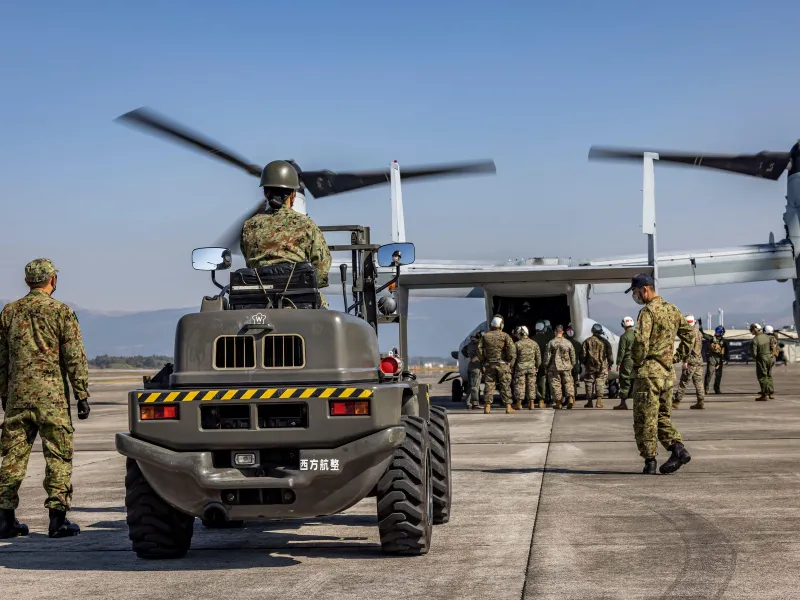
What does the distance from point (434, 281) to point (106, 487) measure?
13383 millimetres

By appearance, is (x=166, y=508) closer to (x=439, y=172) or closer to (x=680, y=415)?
(x=680, y=415)

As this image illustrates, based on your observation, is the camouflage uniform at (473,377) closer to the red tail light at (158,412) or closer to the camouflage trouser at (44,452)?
the camouflage trouser at (44,452)

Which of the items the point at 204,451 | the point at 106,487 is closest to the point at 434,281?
the point at 106,487

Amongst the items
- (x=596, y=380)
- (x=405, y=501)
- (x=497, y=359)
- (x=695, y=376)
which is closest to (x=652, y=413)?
(x=405, y=501)

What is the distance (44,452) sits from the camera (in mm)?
8250

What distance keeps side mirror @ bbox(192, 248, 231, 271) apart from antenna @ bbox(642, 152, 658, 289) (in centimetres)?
2072

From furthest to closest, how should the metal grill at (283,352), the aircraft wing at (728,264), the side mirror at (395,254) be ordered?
1. the aircraft wing at (728,264)
2. the side mirror at (395,254)
3. the metal grill at (283,352)

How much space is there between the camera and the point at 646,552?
6922 millimetres

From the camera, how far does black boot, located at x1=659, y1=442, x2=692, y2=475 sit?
11.0 m

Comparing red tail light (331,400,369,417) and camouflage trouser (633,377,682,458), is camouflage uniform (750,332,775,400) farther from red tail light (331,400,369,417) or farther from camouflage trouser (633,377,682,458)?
red tail light (331,400,369,417)

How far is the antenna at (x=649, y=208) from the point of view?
27.1m

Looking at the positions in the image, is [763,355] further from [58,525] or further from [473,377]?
[58,525]

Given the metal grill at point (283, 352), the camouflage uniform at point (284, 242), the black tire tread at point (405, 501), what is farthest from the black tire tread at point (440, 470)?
the metal grill at point (283, 352)

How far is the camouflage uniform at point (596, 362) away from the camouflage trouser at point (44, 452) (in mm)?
18009
